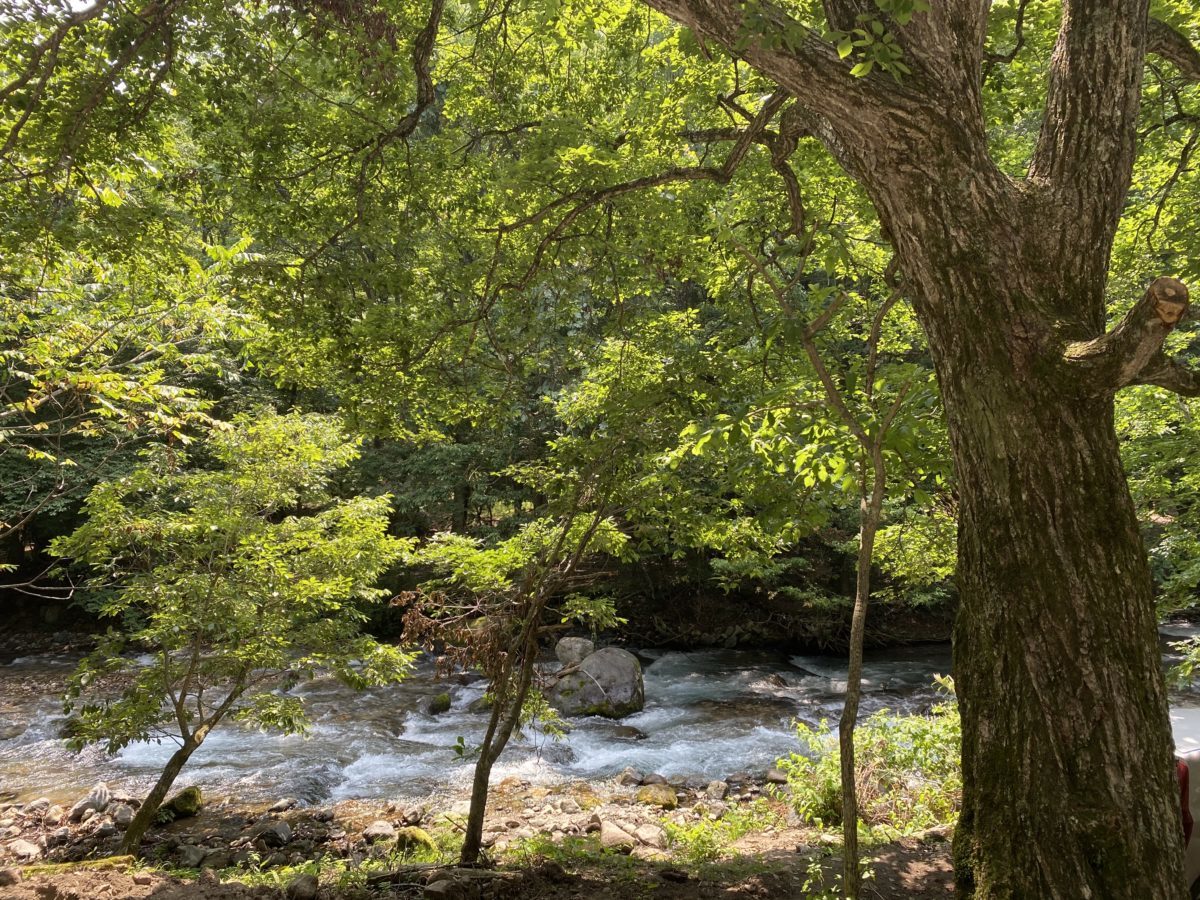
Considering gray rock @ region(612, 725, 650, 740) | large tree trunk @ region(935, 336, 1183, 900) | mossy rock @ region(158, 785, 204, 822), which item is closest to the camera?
large tree trunk @ region(935, 336, 1183, 900)

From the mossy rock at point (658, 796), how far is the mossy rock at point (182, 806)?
185 inches

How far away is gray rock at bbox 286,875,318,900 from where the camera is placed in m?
3.79

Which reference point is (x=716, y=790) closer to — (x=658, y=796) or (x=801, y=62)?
(x=658, y=796)

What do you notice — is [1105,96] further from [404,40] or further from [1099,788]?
[404,40]

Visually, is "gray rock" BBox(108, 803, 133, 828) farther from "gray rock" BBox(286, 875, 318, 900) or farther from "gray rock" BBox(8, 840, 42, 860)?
"gray rock" BBox(286, 875, 318, 900)

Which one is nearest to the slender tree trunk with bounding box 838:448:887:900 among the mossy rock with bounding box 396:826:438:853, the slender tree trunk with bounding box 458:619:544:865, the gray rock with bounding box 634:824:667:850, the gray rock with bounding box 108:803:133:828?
the slender tree trunk with bounding box 458:619:544:865

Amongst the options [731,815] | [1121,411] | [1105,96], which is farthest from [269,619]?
[1121,411]

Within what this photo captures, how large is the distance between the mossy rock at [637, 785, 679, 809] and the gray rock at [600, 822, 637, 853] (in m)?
1.08

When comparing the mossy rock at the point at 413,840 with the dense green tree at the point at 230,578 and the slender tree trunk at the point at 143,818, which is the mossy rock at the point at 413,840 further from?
the slender tree trunk at the point at 143,818

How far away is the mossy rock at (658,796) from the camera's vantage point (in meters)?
7.74

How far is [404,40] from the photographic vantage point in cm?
557

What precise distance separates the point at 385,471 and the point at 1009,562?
1661cm

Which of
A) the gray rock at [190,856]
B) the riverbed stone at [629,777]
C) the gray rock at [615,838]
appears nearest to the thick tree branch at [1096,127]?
the gray rock at [615,838]

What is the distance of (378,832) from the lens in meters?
6.86
